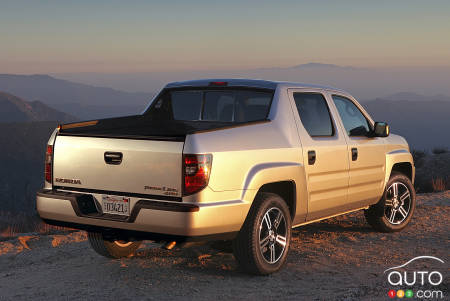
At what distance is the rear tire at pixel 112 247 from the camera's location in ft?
22.4

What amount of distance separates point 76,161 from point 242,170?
5.15 feet

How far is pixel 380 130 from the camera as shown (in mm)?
7773

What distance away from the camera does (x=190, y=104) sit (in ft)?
24.0

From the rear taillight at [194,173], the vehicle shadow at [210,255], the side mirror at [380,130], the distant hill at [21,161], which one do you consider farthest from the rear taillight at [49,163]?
the distant hill at [21,161]

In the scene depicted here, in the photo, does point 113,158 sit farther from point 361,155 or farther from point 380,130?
point 380,130

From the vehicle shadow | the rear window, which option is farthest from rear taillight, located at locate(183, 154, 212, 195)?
the rear window

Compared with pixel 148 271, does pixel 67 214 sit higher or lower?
higher

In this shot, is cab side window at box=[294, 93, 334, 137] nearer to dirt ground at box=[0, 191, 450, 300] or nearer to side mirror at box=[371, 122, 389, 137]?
side mirror at box=[371, 122, 389, 137]

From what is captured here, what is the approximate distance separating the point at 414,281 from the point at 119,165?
10.1ft

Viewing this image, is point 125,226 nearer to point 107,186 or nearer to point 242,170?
point 107,186

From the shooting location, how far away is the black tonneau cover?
17.7 feet

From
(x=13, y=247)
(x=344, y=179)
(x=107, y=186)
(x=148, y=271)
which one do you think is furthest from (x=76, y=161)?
(x=13, y=247)

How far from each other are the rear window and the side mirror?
5.78 feet

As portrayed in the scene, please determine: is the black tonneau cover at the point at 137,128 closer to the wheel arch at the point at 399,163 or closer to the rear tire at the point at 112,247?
the rear tire at the point at 112,247
